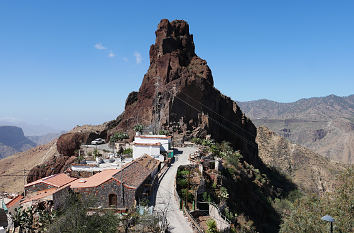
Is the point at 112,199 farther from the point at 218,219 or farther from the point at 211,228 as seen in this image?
the point at 218,219

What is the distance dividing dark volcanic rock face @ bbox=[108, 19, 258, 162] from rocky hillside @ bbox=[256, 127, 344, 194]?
2449 centimetres

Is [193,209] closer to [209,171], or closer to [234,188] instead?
[209,171]

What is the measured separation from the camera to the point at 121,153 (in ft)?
116

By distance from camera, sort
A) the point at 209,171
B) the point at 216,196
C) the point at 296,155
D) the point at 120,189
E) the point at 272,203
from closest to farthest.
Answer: the point at 120,189, the point at 216,196, the point at 209,171, the point at 272,203, the point at 296,155

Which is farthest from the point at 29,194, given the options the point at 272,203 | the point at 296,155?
the point at 296,155

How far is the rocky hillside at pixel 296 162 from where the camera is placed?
232 feet

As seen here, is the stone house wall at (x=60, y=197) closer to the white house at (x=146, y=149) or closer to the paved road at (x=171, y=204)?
the paved road at (x=171, y=204)

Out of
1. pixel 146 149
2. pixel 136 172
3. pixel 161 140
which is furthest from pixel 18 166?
pixel 136 172

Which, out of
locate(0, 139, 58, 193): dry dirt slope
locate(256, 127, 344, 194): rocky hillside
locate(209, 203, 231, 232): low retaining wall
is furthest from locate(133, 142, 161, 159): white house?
locate(256, 127, 344, 194): rocky hillside

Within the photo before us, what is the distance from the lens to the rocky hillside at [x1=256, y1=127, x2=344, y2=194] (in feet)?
232

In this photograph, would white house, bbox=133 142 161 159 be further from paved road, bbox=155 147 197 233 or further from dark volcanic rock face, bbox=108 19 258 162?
dark volcanic rock face, bbox=108 19 258 162

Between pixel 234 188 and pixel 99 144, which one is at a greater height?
pixel 99 144

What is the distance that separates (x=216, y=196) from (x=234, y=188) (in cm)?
619

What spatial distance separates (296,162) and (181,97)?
172ft
